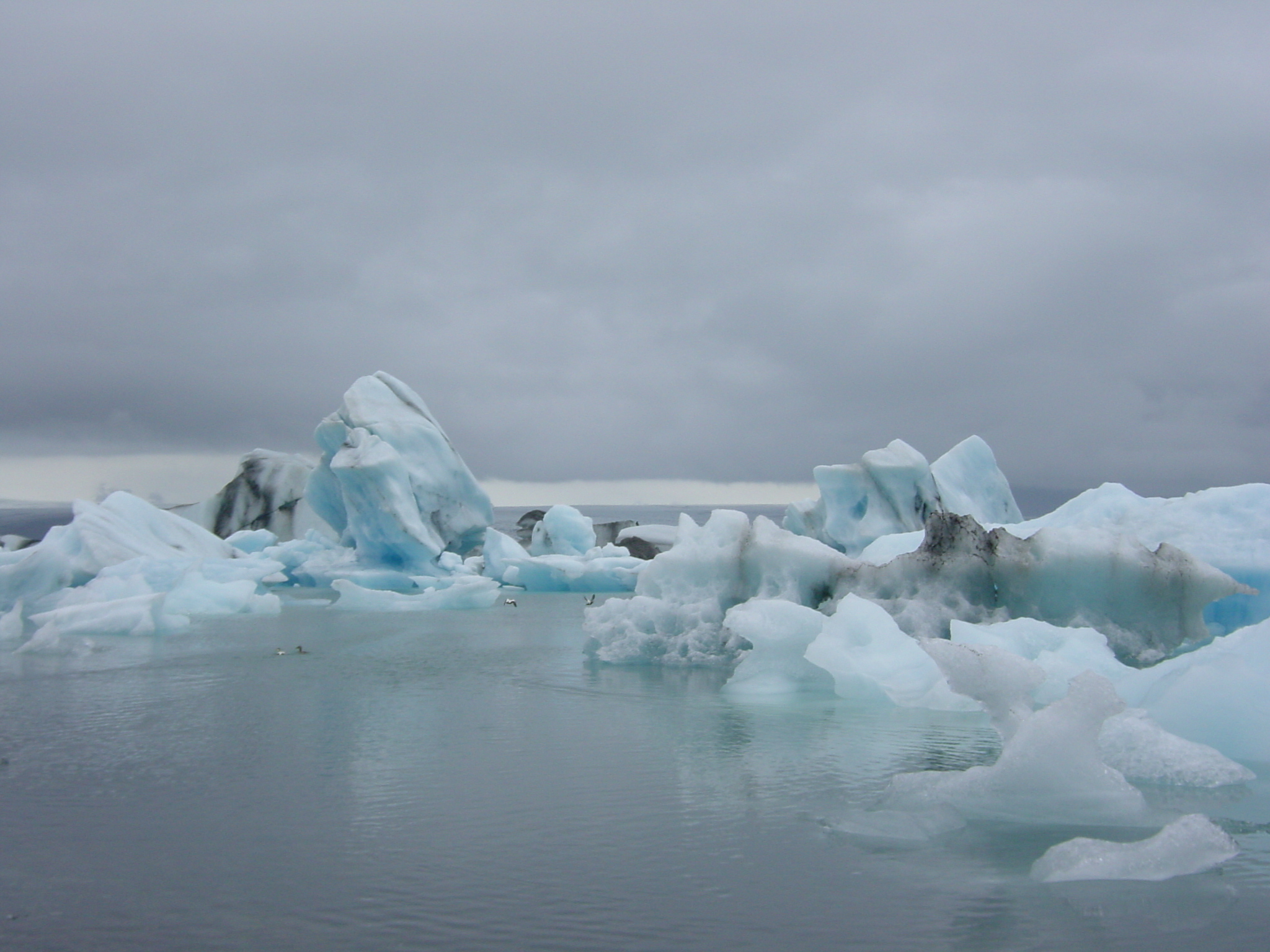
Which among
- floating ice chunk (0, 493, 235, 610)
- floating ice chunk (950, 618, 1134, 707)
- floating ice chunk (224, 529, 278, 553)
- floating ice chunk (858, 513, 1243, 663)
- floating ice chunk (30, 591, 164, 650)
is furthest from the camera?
floating ice chunk (224, 529, 278, 553)

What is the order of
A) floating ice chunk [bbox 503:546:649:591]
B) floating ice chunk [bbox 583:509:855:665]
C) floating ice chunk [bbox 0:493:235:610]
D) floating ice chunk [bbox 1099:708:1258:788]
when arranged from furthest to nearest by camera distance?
floating ice chunk [bbox 503:546:649:591] < floating ice chunk [bbox 0:493:235:610] < floating ice chunk [bbox 583:509:855:665] < floating ice chunk [bbox 1099:708:1258:788]

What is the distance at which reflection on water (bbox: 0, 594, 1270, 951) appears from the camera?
3.05 metres

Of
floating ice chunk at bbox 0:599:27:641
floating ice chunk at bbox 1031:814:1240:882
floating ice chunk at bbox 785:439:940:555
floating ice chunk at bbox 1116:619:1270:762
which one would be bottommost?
floating ice chunk at bbox 0:599:27:641

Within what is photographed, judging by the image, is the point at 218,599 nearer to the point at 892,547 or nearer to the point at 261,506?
the point at 892,547

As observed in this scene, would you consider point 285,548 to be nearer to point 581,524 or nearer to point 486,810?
point 581,524

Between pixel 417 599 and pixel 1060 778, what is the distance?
12.9 m

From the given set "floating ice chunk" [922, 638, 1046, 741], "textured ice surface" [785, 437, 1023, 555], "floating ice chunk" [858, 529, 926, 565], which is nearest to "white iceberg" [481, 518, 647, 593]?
"textured ice surface" [785, 437, 1023, 555]

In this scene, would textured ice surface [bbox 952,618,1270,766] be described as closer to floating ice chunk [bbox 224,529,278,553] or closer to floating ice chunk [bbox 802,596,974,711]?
floating ice chunk [bbox 802,596,974,711]

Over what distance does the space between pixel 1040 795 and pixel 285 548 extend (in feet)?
65.7

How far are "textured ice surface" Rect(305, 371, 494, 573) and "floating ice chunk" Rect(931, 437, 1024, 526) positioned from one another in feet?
31.8

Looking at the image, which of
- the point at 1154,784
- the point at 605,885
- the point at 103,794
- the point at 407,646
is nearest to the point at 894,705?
the point at 1154,784

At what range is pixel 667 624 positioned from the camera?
9258 mm

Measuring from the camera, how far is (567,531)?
24703 mm

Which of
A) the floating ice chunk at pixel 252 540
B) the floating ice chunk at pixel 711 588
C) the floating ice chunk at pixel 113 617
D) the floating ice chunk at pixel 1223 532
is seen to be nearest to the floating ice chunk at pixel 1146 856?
the floating ice chunk at pixel 1223 532
